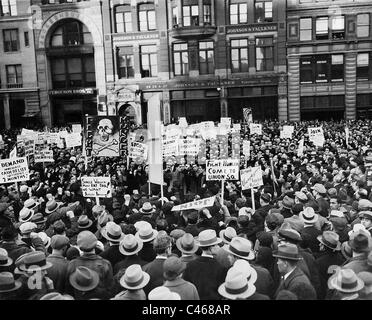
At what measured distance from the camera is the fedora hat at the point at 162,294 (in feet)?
14.4

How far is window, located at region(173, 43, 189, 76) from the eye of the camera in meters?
34.2

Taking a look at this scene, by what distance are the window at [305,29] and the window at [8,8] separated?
20480 mm

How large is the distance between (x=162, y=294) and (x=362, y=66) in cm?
3229

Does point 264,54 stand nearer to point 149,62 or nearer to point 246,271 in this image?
point 149,62

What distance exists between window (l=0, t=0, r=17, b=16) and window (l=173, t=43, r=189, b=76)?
11.6 meters

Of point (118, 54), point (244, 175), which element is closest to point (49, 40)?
point (118, 54)

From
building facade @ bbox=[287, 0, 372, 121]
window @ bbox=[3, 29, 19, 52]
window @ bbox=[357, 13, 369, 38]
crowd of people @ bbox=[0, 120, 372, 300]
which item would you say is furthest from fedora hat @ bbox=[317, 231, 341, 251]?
window @ bbox=[3, 29, 19, 52]

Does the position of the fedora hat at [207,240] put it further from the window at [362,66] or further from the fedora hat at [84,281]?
the window at [362,66]

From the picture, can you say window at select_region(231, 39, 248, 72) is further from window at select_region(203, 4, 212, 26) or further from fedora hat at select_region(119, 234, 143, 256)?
fedora hat at select_region(119, 234, 143, 256)

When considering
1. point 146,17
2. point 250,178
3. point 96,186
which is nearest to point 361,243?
point 250,178

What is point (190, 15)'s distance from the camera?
3300 cm
